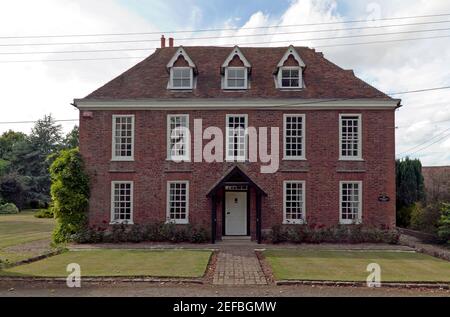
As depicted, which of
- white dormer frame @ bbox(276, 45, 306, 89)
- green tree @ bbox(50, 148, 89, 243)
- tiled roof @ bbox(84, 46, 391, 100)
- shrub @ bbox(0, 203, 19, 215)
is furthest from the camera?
shrub @ bbox(0, 203, 19, 215)

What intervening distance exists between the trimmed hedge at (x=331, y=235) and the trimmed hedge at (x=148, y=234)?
378 cm

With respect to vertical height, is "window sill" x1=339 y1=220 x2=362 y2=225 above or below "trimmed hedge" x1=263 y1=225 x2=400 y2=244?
above

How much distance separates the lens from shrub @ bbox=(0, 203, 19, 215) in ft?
155

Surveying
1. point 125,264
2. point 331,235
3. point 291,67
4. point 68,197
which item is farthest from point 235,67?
point 125,264

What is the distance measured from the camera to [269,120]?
21.4m

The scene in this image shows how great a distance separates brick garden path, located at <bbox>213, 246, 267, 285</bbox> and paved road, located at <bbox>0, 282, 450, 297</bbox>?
2.00ft

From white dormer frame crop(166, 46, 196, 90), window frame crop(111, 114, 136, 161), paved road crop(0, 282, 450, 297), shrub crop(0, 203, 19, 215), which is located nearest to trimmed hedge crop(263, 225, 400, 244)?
paved road crop(0, 282, 450, 297)

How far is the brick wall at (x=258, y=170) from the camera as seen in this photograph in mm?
20984

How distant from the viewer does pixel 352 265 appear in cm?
1410

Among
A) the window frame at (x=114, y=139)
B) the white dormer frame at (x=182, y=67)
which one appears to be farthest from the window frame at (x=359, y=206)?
the window frame at (x=114, y=139)

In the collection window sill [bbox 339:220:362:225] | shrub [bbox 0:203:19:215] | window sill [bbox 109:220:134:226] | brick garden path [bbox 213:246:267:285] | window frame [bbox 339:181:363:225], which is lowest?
shrub [bbox 0:203:19:215]

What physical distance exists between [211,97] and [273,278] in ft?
40.0

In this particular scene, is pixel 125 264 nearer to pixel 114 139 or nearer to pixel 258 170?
pixel 114 139

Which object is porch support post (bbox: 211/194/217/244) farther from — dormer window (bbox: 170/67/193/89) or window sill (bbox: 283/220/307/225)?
dormer window (bbox: 170/67/193/89)
